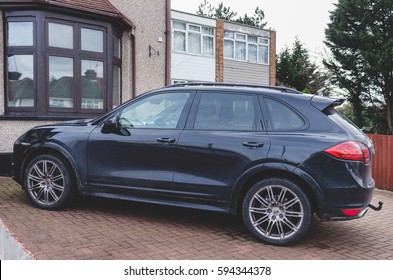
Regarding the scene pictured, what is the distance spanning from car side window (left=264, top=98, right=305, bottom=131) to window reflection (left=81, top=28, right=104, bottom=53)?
256 inches

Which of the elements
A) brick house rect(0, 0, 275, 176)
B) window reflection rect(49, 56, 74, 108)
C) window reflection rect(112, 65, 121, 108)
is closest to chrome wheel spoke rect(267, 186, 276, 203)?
brick house rect(0, 0, 275, 176)

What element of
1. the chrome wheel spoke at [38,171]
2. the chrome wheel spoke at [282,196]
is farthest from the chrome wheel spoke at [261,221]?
the chrome wheel spoke at [38,171]

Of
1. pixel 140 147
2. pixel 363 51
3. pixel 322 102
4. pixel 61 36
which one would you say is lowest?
pixel 140 147

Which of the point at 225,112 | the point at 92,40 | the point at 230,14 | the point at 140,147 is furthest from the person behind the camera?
the point at 230,14

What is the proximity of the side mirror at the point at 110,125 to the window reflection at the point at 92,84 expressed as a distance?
4.84 m

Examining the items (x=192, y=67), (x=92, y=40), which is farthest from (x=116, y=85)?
(x=192, y=67)

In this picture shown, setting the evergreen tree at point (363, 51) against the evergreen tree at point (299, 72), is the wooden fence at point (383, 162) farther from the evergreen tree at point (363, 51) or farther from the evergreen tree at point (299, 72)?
the evergreen tree at point (299, 72)

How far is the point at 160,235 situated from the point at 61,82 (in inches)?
240

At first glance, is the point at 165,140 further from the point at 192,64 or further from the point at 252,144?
the point at 192,64

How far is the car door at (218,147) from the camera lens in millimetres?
4883

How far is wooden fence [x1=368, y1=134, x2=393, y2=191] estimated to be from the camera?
9.02 meters

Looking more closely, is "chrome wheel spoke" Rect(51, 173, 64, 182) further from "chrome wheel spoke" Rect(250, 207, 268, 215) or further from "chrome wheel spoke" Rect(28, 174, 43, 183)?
"chrome wheel spoke" Rect(250, 207, 268, 215)

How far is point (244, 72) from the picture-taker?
26.7 m

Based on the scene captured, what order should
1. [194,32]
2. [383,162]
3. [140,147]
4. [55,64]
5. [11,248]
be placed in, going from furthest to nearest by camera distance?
[194,32], [55,64], [383,162], [140,147], [11,248]
